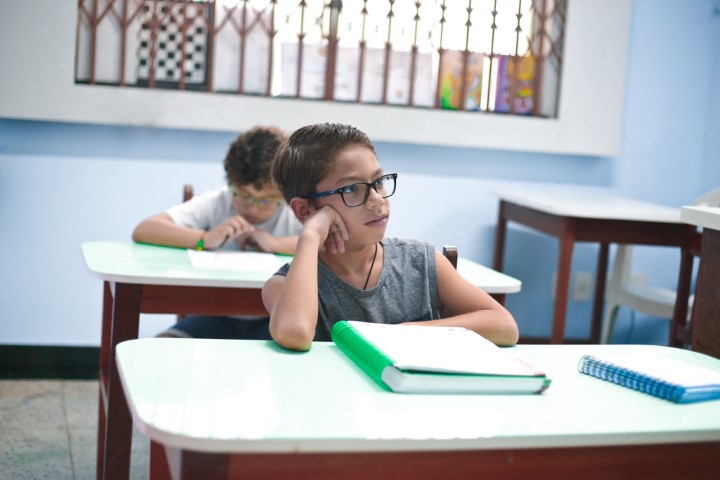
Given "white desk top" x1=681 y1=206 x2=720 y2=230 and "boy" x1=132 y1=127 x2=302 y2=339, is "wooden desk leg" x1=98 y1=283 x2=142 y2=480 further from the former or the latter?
"white desk top" x1=681 y1=206 x2=720 y2=230

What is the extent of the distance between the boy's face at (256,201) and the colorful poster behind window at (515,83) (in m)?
1.47

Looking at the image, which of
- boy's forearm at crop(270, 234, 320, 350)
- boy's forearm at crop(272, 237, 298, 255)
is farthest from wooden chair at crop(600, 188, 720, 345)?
boy's forearm at crop(270, 234, 320, 350)

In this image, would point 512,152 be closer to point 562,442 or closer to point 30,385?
point 30,385

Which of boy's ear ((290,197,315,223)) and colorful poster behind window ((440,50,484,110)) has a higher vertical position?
colorful poster behind window ((440,50,484,110))

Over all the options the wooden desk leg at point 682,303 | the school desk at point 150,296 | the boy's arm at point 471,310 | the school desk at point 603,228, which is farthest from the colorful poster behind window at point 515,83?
the boy's arm at point 471,310

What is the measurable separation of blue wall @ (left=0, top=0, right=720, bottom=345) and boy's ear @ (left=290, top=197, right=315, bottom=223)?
196 centimetres

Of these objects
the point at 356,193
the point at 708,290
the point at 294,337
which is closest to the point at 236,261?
the point at 356,193

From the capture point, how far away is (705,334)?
1.69m

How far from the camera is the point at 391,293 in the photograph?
1.63 m

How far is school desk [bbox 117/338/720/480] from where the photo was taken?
886 mm

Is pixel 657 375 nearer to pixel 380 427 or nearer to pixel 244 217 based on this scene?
pixel 380 427

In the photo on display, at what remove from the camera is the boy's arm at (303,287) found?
128 centimetres

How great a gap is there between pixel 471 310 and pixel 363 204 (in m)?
0.28

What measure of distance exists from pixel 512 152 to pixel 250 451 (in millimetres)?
3084
